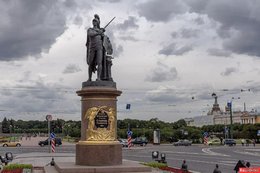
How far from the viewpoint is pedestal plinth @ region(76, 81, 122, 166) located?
18859 mm

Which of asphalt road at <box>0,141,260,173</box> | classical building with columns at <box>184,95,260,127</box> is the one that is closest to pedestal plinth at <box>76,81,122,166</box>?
asphalt road at <box>0,141,260,173</box>

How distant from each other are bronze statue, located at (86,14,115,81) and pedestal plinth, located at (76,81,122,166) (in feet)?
3.56

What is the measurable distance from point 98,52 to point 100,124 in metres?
3.37

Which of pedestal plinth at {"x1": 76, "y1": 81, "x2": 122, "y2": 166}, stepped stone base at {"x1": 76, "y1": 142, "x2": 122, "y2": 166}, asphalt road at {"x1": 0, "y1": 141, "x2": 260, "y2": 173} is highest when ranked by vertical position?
pedestal plinth at {"x1": 76, "y1": 81, "x2": 122, "y2": 166}

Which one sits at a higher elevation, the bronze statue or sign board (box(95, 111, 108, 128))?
the bronze statue

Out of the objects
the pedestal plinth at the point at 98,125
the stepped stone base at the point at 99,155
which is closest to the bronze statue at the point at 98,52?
the pedestal plinth at the point at 98,125

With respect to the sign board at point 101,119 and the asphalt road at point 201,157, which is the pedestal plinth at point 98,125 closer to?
the sign board at point 101,119

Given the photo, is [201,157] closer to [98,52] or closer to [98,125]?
[98,52]

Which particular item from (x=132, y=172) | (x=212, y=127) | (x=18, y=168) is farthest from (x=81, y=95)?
(x=212, y=127)

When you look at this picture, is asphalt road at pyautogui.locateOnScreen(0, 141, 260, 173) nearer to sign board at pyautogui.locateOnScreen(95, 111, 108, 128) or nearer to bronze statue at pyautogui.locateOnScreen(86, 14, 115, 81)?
bronze statue at pyautogui.locateOnScreen(86, 14, 115, 81)

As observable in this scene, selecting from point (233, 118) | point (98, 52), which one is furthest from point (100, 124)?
point (233, 118)

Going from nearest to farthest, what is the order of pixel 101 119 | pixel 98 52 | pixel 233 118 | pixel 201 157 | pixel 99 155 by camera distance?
pixel 99 155, pixel 101 119, pixel 98 52, pixel 201 157, pixel 233 118

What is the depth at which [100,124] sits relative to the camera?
63.7 feet

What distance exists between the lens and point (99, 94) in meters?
19.5
